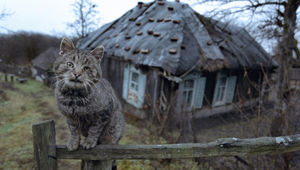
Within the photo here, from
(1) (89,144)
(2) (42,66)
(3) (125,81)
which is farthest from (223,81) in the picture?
(2) (42,66)

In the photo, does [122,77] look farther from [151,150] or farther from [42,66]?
[42,66]

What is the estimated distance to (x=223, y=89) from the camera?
8.18 metres

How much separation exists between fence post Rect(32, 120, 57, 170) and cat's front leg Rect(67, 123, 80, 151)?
14 cm

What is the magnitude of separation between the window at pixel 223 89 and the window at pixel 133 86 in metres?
3.25

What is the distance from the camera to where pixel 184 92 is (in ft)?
21.7

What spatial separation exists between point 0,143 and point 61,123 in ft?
6.56

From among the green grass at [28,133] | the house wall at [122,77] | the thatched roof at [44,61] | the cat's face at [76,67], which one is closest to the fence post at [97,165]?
the cat's face at [76,67]

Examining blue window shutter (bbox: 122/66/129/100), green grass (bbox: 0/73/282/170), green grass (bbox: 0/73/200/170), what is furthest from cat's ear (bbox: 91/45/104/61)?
blue window shutter (bbox: 122/66/129/100)

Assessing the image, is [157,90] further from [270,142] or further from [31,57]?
[31,57]

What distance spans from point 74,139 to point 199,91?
6026mm

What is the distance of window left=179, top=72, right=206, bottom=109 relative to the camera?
6453 mm

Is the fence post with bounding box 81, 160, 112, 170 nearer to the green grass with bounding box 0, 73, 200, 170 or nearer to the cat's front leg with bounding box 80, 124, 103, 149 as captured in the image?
the cat's front leg with bounding box 80, 124, 103, 149

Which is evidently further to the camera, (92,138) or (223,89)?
(223,89)

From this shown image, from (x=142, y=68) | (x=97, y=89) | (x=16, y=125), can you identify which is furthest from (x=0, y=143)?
(x=97, y=89)
